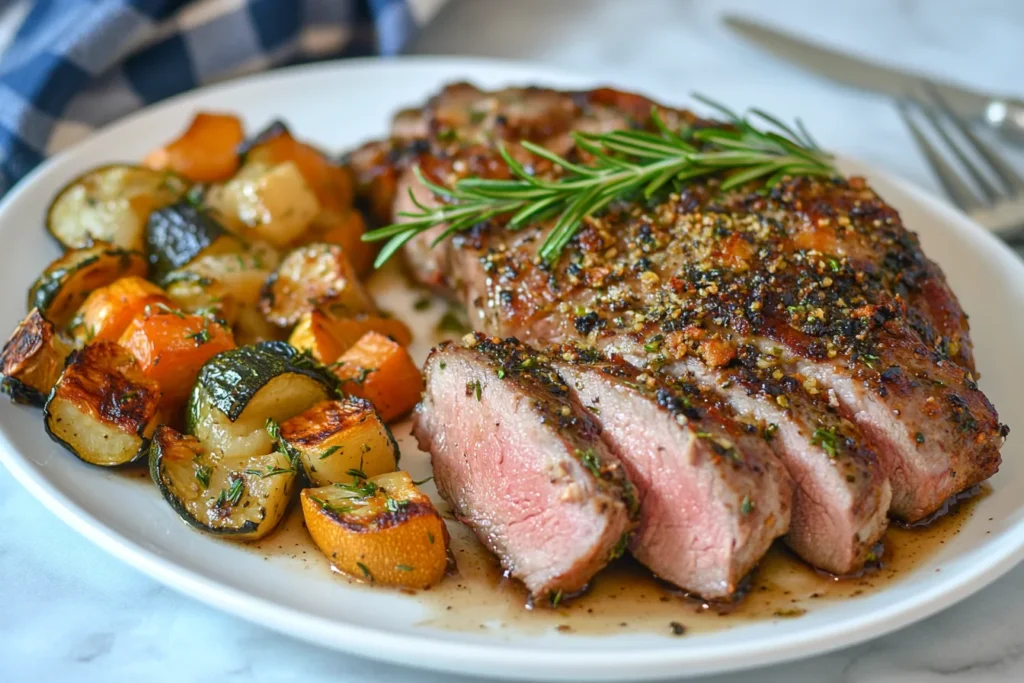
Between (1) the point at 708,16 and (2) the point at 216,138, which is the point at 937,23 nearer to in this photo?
(1) the point at 708,16

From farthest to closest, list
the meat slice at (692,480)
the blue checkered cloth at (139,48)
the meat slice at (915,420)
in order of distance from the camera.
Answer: the blue checkered cloth at (139,48), the meat slice at (915,420), the meat slice at (692,480)

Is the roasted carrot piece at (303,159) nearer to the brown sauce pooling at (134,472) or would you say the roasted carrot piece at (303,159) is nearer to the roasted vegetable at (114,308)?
the roasted vegetable at (114,308)

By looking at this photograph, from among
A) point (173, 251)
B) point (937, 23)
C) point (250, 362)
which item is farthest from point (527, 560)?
point (937, 23)

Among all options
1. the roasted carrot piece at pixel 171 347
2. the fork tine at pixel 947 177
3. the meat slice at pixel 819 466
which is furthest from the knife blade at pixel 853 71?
the roasted carrot piece at pixel 171 347

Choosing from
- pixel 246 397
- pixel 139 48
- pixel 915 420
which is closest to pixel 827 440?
pixel 915 420

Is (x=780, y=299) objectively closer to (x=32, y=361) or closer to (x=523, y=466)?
(x=523, y=466)

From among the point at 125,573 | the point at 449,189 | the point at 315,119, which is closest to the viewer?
the point at 125,573
